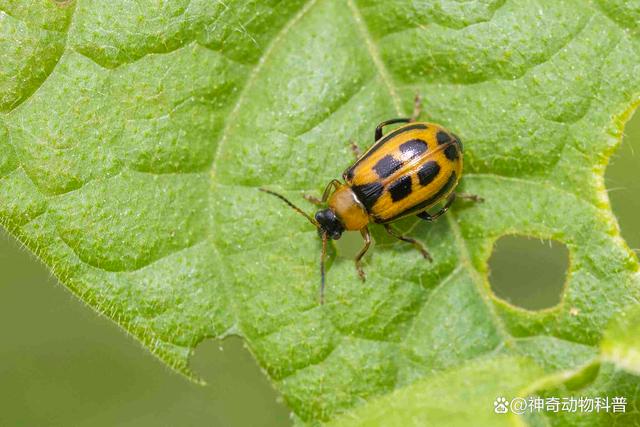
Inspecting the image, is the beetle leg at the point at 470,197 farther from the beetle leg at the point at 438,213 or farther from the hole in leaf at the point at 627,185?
the hole in leaf at the point at 627,185

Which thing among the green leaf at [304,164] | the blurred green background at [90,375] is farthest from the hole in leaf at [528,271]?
the blurred green background at [90,375]

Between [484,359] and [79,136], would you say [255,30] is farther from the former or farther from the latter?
[484,359]

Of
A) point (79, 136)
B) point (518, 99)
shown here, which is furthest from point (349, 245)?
point (79, 136)

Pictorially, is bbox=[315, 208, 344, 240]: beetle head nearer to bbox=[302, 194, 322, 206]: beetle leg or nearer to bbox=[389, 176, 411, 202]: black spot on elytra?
bbox=[302, 194, 322, 206]: beetle leg

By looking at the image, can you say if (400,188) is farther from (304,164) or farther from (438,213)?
(304,164)

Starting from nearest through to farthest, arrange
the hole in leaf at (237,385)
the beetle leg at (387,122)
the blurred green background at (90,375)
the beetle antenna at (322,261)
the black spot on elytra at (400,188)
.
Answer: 1. the beetle antenna at (322,261)
2. the beetle leg at (387,122)
3. the black spot on elytra at (400,188)
4. the blurred green background at (90,375)
5. the hole in leaf at (237,385)

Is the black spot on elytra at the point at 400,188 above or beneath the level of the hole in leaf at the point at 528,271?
above
